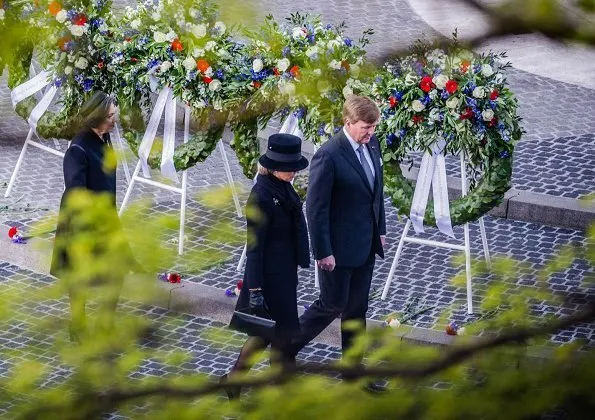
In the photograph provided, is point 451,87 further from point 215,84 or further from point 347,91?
point 215,84

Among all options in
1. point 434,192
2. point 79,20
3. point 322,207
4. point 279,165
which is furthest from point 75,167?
point 434,192

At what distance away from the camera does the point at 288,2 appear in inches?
575

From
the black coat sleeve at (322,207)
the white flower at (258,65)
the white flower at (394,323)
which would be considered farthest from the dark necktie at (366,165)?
the white flower at (258,65)

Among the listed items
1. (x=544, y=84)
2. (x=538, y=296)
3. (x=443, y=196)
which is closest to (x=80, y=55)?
(x=443, y=196)

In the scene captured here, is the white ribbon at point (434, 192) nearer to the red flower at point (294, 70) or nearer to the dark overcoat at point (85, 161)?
the red flower at point (294, 70)

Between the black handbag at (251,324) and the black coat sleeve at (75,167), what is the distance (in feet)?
4.06

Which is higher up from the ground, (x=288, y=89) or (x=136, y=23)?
(x=288, y=89)

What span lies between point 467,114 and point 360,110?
50.6 inches

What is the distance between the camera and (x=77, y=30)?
8.97m

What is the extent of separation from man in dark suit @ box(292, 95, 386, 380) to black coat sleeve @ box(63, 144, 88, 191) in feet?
4.30

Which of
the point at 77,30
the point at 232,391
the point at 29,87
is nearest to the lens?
the point at 232,391

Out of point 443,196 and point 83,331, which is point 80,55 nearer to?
point 443,196

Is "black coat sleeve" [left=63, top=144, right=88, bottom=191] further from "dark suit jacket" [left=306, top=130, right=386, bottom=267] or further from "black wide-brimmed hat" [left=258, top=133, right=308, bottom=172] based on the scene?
"dark suit jacket" [left=306, top=130, right=386, bottom=267]

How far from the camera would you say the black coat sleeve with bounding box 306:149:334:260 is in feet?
22.4
